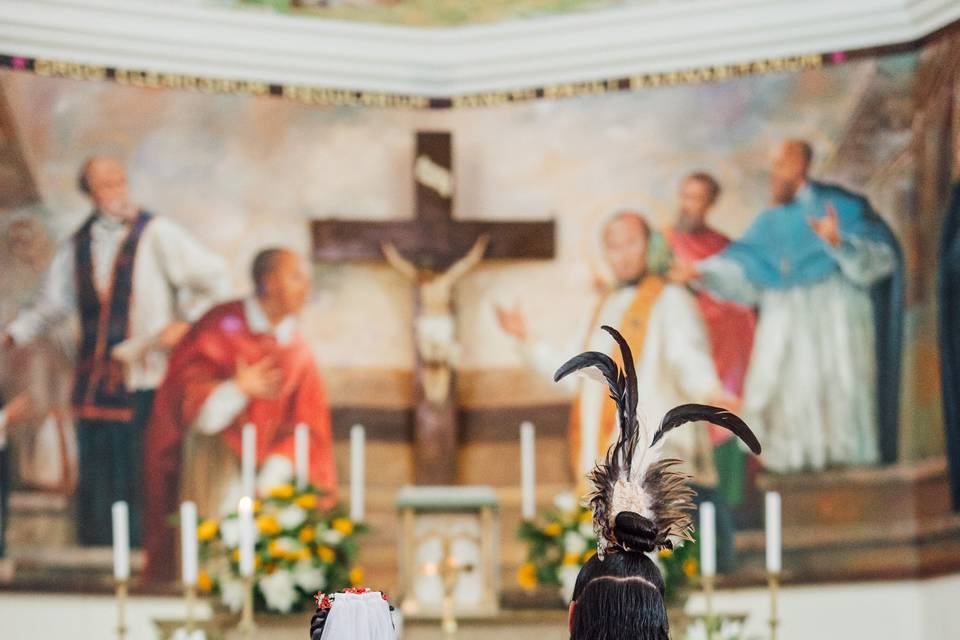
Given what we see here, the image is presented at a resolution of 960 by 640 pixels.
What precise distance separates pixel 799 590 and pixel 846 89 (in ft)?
10.3

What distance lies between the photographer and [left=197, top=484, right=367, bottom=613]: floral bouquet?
8.50m

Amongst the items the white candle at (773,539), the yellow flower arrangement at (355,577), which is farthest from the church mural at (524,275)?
the white candle at (773,539)

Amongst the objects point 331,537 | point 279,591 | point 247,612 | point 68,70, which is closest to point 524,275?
point 331,537

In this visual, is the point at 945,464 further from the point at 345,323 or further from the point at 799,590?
the point at 345,323

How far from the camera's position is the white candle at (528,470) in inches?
356

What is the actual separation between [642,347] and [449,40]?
2.49 metres

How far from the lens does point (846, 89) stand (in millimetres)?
9797

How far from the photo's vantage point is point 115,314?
9766 mm

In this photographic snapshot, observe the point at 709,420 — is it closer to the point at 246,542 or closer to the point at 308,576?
the point at 246,542

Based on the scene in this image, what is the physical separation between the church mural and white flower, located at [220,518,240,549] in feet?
3.62

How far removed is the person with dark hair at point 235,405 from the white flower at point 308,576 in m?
1.19

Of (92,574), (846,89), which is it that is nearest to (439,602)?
(92,574)

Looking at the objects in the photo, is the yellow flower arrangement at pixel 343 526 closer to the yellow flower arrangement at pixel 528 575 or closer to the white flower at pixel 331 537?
the white flower at pixel 331 537

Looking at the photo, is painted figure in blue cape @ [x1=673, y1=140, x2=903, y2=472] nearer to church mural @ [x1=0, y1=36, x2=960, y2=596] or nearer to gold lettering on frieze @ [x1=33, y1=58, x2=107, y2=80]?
church mural @ [x1=0, y1=36, x2=960, y2=596]
